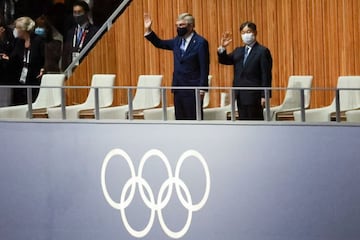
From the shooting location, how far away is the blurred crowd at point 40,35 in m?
11.4

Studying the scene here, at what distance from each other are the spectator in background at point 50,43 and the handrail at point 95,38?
166 millimetres

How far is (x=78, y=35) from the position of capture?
12.0 metres

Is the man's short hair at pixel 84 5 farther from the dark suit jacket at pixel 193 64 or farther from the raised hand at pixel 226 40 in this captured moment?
the dark suit jacket at pixel 193 64

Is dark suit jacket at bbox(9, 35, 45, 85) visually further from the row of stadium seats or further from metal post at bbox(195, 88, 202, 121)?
metal post at bbox(195, 88, 202, 121)

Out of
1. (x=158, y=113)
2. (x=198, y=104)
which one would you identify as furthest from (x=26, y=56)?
(x=198, y=104)

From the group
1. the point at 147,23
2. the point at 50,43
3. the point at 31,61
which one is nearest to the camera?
the point at 147,23

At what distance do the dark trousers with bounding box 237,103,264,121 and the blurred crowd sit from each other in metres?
1.94

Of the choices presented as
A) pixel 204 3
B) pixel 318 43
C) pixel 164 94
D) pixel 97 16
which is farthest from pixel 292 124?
pixel 97 16

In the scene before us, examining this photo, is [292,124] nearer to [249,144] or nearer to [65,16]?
[249,144]

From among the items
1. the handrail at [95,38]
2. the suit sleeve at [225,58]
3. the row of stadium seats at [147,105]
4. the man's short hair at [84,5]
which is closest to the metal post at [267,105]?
the row of stadium seats at [147,105]

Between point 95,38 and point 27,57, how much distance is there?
2.68ft

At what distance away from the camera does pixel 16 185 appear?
34.8 ft

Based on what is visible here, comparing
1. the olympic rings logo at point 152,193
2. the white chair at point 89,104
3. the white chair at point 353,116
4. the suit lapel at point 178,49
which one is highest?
the suit lapel at point 178,49

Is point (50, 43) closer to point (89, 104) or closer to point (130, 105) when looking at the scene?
point (89, 104)
